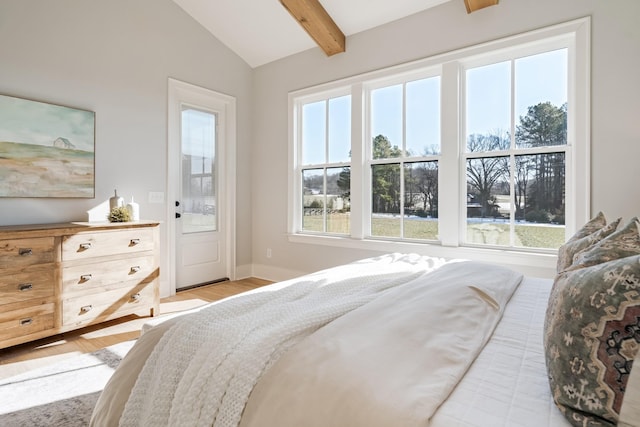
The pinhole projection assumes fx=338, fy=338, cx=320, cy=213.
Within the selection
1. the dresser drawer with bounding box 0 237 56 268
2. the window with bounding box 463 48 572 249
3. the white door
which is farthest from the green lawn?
the dresser drawer with bounding box 0 237 56 268

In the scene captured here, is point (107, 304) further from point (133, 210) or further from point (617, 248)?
point (617, 248)

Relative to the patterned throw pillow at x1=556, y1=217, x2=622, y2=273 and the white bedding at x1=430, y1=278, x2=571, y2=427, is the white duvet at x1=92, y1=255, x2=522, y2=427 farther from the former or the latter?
the patterned throw pillow at x1=556, y1=217, x2=622, y2=273

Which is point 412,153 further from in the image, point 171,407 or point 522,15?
point 171,407

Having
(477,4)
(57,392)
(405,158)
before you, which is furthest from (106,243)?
(477,4)

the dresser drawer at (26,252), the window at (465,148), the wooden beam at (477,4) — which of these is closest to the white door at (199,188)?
the window at (465,148)

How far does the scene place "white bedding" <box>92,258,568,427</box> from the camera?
72 centimetres

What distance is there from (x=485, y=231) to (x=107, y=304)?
3291 mm

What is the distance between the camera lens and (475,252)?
297 centimetres

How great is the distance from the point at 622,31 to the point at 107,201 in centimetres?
441

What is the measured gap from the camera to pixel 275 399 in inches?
31.9

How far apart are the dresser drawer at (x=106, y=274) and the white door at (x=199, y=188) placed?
798mm

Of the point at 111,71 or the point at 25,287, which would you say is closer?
the point at 25,287

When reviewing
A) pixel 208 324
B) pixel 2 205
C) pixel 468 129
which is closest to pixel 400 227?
pixel 468 129

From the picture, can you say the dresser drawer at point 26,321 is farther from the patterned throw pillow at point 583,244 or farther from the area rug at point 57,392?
the patterned throw pillow at point 583,244
